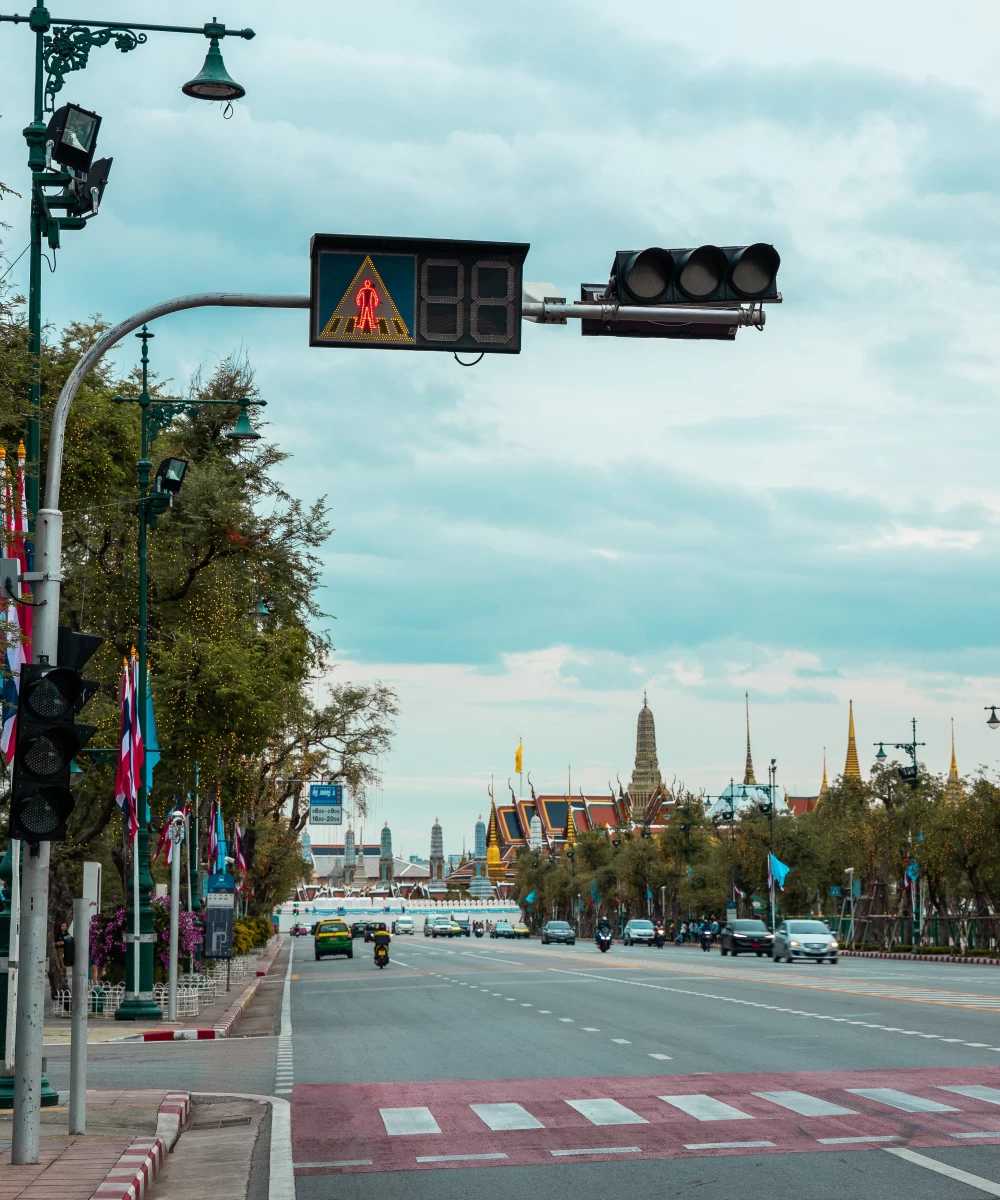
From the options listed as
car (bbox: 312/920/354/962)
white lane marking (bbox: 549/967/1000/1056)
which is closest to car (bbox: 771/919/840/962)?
white lane marking (bbox: 549/967/1000/1056)

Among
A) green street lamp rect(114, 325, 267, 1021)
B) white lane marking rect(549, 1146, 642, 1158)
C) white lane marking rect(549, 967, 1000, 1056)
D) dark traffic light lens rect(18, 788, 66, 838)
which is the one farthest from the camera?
green street lamp rect(114, 325, 267, 1021)

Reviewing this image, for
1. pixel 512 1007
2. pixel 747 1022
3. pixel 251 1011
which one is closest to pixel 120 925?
pixel 251 1011

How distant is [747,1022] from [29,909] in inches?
589

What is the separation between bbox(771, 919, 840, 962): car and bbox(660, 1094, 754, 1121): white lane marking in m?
41.8

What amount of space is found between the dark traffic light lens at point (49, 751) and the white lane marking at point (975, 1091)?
8281mm

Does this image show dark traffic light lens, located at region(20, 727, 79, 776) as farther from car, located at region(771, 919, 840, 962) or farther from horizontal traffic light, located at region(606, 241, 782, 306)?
car, located at region(771, 919, 840, 962)

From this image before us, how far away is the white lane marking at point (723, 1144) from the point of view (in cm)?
1191

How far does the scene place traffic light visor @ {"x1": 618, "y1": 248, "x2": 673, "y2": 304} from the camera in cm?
1016

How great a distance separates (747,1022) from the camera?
24.2 meters

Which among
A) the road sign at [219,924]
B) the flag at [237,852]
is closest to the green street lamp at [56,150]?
the road sign at [219,924]

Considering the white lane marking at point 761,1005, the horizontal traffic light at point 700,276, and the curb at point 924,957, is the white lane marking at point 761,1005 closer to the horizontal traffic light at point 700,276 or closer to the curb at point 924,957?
the horizontal traffic light at point 700,276

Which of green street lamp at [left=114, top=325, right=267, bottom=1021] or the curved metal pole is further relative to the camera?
green street lamp at [left=114, top=325, right=267, bottom=1021]

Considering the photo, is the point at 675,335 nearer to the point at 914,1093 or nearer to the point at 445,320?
the point at 445,320

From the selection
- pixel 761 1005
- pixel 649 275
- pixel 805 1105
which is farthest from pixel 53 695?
pixel 761 1005
